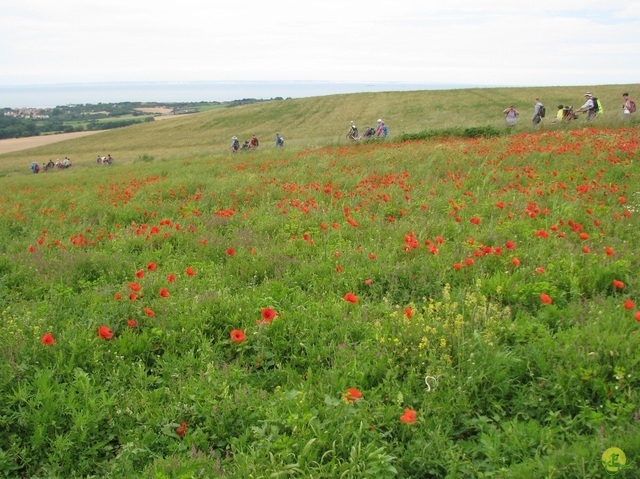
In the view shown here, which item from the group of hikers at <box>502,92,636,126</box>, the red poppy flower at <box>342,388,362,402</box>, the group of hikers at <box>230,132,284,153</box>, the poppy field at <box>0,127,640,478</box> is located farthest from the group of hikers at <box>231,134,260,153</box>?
the red poppy flower at <box>342,388,362,402</box>

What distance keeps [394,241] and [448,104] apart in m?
43.9

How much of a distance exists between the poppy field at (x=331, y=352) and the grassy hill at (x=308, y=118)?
2996 centimetres

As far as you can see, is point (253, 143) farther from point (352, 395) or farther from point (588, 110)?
point (352, 395)

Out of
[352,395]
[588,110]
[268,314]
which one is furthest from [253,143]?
[352,395]

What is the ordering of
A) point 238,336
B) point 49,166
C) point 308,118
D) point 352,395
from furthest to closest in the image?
point 308,118 → point 49,166 → point 238,336 → point 352,395

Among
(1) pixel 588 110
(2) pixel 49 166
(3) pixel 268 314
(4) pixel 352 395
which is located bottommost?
(4) pixel 352 395

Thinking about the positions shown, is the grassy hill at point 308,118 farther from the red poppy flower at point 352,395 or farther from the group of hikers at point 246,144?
the red poppy flower at point 352,395

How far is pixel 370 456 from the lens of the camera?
243 cm

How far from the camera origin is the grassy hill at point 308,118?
39281 mm

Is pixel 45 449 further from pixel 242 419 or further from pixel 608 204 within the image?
pixel 608 204

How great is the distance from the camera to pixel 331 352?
3545mm

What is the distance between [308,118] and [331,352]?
4964cm

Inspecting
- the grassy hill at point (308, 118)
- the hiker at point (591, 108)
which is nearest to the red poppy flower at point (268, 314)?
the hiker at point (591, 108)

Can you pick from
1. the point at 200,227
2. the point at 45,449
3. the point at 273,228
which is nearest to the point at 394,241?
the point at 273,228
